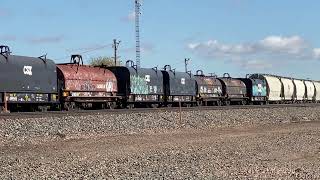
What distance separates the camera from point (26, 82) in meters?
28.2

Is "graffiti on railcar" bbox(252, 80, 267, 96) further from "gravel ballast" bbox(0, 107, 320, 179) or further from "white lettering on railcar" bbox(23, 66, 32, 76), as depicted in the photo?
"white lettering on railcar" bbox(23, 66, 32, 76)

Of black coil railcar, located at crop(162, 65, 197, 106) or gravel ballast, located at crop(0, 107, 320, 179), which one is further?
black coil railcar, located at crop(162, 65, 197, 106)

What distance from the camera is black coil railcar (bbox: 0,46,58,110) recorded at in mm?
26688

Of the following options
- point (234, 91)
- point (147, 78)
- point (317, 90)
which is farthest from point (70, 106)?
point (317, 90)

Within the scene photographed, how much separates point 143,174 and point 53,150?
17.1 ft

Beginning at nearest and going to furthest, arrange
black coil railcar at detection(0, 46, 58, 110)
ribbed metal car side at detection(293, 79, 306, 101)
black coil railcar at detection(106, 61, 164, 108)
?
black coil railcar at detection(0, 46, 58, 110) → black coil railcar at detection(106, 61, 164, 108) → ribbed metal car side at detection(293, 79, 306, 101)

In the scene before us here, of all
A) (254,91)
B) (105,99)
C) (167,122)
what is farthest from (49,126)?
(254,91)

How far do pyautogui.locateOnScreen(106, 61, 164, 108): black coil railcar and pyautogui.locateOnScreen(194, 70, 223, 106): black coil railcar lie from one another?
6.61 metres

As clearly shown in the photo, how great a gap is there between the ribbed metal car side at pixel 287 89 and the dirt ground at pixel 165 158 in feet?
151

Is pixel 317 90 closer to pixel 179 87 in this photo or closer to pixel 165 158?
pixel 179 87

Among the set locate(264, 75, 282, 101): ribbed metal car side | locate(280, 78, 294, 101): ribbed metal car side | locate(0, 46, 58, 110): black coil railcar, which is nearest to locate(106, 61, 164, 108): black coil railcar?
locate(0, 46, 58, 110): black coil railcar

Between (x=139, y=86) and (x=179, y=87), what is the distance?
6.33 m

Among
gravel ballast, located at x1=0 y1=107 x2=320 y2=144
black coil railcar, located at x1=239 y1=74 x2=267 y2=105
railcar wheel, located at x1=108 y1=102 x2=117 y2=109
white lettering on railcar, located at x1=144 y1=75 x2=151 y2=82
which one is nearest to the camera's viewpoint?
gravel ballast, located at x1=0 y1=107 x2=320 y2=144

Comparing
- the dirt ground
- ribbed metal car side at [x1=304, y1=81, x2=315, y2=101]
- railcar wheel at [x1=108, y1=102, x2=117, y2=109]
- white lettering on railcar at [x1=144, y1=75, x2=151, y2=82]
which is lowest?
the dirt ground
